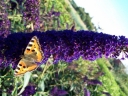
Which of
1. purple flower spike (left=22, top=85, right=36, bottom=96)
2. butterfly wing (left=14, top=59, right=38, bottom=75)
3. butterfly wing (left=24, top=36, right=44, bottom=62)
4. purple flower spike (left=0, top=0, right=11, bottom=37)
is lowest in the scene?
purple flower spike (left=22, top=85, right=36, bottom=96)

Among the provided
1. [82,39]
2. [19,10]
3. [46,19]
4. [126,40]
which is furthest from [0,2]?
[126,40]

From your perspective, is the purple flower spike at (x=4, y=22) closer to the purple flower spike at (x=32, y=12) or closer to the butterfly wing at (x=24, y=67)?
the purple flower spike at (x=32, y=12)

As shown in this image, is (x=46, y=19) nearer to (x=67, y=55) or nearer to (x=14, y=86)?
(x=14, y=86)

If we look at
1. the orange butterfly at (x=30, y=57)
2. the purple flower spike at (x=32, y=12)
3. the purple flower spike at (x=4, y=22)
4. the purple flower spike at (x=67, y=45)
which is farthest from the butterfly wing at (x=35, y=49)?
the purple flower spike at (x=32, y=12)

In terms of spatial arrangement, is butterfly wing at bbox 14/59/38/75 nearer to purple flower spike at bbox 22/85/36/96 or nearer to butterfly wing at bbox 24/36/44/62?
butterfly wing at bbox 24/36/44/62

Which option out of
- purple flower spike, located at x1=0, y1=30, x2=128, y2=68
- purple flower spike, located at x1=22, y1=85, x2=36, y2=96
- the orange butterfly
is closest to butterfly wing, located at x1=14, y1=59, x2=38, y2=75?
the orange butterfly

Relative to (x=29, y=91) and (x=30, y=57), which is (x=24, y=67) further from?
(x=29, y=91)
